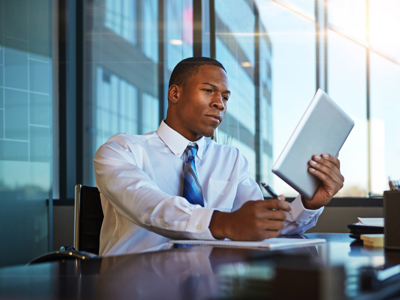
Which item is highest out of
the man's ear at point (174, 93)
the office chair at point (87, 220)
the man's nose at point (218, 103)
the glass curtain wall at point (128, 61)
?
the glass curtain wall at point (128, 61)

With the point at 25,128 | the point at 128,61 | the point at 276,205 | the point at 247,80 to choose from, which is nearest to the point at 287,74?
the point at 247,80

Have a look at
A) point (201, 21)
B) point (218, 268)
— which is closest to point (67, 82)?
point (201, 21)

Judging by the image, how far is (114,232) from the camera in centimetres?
181

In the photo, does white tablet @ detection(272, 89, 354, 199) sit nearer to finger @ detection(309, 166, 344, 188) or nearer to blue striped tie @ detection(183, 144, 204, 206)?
finger @ detection(309, 166, 344, 188)

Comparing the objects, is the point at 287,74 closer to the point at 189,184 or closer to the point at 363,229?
the point at 189,184

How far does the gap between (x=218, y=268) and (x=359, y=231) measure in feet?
2.96

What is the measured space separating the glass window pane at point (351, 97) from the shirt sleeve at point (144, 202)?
298cm

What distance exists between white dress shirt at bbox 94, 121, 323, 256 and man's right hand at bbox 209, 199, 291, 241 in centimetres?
7

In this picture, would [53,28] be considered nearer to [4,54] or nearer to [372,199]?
[4,54]

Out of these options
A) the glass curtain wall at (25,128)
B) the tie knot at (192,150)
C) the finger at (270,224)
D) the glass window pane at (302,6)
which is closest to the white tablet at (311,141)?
the finger at (270,224)

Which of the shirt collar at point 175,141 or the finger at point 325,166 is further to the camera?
the shirt collar at point 175,141

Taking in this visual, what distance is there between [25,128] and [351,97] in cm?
290

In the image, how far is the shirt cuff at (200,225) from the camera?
1244 millimetres

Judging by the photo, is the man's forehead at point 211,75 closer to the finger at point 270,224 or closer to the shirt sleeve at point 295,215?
the shirt sleeve at point 295,215
